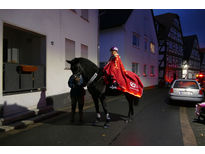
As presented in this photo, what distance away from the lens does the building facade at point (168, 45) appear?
22875 millimetres

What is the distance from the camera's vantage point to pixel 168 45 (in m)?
23.4

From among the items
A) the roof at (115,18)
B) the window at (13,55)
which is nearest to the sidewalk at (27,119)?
the window at (13,55)

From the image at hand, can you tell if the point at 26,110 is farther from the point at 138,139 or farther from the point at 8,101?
the point at 138,139

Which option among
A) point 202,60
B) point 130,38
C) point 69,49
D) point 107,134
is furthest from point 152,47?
point 202,60

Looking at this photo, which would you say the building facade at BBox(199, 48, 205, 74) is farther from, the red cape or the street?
the red cape

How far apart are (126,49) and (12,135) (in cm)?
1137

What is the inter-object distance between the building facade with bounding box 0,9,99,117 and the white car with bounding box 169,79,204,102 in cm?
596

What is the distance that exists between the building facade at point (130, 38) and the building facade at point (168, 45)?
18.9 feet

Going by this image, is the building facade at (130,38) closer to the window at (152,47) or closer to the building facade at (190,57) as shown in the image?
the window at (152,47)

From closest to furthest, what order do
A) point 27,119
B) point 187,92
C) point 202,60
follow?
point 27,119 → point 187,92 → point 202,60

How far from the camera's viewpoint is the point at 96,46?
32.2 ft

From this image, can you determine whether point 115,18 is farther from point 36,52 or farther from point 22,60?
point 22,60

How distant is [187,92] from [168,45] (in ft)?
62.1

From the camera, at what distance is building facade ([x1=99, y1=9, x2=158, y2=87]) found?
1289 centimetres
